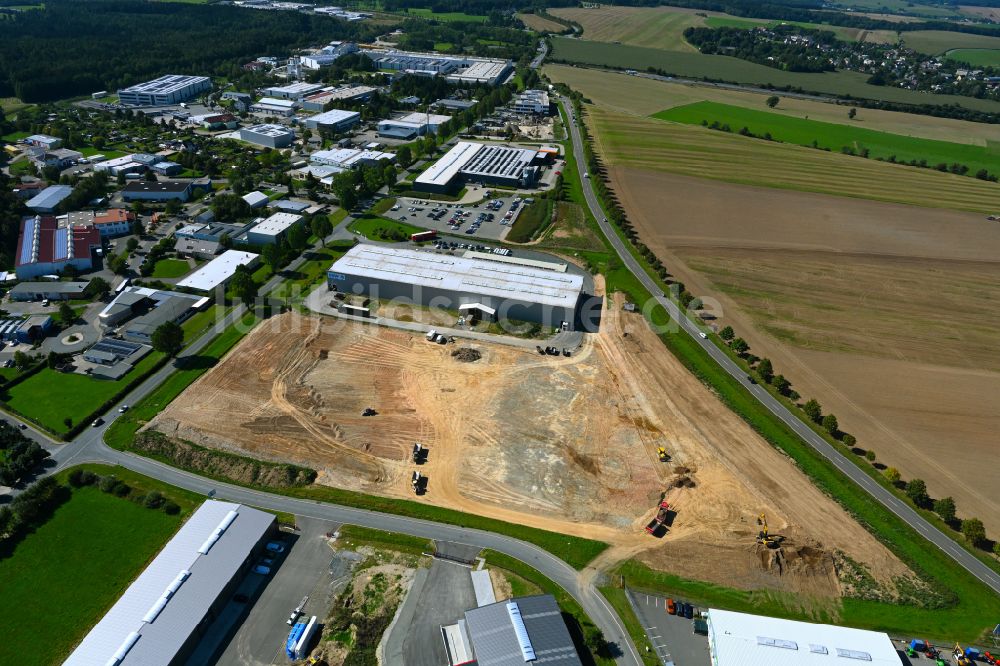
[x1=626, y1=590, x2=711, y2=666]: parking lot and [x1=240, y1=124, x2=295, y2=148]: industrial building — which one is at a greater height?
[x1=240, y1=124, x2=295, y2=148]: industrial building

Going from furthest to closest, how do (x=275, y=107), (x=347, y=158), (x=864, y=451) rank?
(x=275, y=107)
(x=347, y=158)
(x=864, y=451)

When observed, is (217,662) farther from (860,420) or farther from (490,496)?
(860,420)

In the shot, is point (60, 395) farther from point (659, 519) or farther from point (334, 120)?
point (334, 120)

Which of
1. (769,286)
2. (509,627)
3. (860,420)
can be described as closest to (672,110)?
(769,286)

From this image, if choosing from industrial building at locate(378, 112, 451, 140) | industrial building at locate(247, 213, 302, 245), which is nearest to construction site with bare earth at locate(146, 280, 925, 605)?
industrial building at locate(247, 213, 302, 245)

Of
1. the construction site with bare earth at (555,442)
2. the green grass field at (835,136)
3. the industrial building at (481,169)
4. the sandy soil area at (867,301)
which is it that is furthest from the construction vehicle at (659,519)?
the green grass field at (835,136)

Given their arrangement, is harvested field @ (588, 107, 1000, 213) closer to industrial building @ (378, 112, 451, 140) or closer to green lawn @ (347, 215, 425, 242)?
industrial building @ (378, 112, 451, 140)

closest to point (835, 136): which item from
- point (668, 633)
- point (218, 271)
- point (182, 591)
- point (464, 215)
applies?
point (464, 215)
